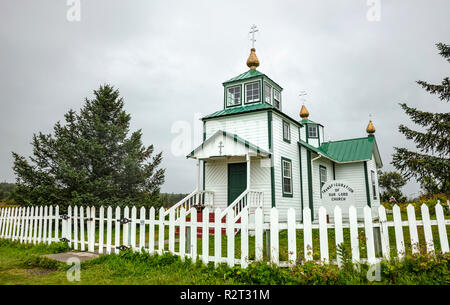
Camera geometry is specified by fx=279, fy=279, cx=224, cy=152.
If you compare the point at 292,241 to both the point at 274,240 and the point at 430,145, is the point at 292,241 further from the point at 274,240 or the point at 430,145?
the point at 430,145

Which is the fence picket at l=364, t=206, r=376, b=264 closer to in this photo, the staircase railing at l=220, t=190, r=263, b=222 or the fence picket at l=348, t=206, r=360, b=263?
the fence picket at l=348, t=206, r=360, b=263

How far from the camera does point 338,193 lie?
7.33 m

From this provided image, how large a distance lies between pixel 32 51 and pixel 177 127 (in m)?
7.26

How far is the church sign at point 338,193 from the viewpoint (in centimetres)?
712

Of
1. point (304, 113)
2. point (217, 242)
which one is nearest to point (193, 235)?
point (217, 242)

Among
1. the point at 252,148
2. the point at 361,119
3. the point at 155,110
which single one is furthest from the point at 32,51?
the point at 361,119

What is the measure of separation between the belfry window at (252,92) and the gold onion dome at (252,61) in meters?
1.45

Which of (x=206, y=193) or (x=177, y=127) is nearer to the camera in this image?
(x=177, y=127)

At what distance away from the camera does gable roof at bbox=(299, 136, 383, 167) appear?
690 inches

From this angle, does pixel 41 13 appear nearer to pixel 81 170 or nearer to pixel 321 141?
pixel 81 170

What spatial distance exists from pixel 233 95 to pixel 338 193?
851 centimetres

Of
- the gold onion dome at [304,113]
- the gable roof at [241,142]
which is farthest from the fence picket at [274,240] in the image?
the gold onion dome at [304,113]

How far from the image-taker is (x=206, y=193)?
42.2 feet
